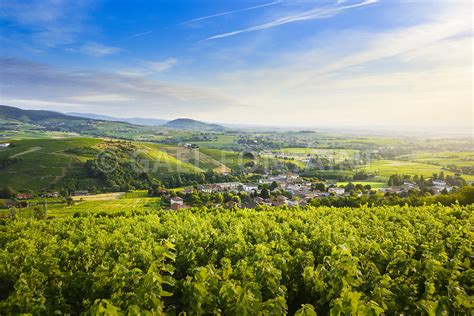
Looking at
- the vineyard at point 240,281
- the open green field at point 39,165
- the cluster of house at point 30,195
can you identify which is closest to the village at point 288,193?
the cluster of house at point 30,195

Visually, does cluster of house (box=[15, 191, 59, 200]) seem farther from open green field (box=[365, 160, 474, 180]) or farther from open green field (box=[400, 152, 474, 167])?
open green field (box=[400, 152, 474, 167])

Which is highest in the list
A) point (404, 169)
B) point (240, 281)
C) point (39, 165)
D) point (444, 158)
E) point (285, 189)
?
point (240, 281)

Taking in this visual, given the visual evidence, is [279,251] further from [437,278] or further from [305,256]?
[437,278]

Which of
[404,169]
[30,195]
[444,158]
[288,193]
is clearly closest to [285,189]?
[288,193]

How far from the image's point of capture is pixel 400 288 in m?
5.93

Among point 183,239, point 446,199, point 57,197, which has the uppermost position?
point 183,239

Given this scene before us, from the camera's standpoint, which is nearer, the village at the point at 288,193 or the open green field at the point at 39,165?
the village at the point at 288,193

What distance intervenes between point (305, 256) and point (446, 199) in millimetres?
26145

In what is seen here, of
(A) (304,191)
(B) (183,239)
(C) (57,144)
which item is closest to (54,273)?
(B) (183,239)

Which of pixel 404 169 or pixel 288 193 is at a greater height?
pixel 404 169

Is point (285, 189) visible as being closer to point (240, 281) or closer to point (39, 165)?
point (240, 281)

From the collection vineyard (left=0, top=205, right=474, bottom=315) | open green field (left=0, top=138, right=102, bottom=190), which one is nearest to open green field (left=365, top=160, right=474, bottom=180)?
vineyard (left=0, top=205, right=474, bottom=315)

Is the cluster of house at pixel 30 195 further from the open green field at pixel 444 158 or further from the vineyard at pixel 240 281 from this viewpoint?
the open green field at pixel 444 158

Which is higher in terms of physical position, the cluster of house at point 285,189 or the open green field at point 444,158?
the open green field at point 444,158
